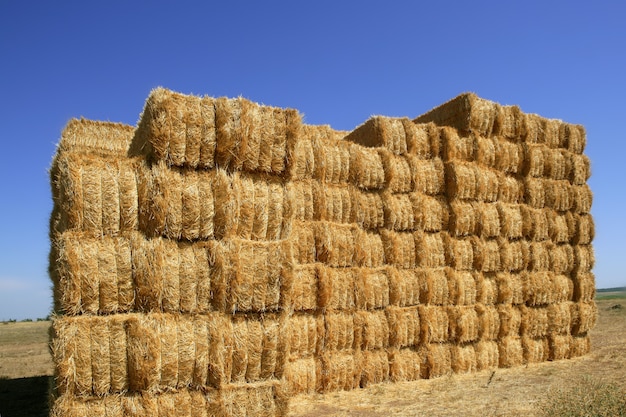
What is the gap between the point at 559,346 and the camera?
13.9 meters

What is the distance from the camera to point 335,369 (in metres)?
10.3

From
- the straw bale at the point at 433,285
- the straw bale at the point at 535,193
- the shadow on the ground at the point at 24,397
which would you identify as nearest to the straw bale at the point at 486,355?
the straw bale at the point at 433,285

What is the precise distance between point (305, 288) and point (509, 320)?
5755mm

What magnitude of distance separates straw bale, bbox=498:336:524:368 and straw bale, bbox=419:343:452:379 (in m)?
1.65

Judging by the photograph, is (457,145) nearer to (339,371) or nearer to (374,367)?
(374,367)

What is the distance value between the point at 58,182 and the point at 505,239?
10113mm

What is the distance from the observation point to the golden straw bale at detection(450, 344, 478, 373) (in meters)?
11.9

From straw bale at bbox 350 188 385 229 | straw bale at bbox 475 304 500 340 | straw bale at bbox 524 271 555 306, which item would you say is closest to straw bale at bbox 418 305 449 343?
straw bale at bbox 475 304 500 340

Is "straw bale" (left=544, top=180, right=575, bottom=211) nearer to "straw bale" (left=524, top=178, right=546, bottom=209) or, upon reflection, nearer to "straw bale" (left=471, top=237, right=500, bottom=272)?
"straw bale" (left=524, top=178, right=546, bottom=209)

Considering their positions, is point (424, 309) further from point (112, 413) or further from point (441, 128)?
point (112, 413)

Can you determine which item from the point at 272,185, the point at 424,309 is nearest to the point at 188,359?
the point at 272,185

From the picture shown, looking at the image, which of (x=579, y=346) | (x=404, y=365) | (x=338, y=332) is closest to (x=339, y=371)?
(x=338, y=332)

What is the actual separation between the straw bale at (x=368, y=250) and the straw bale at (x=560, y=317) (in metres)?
5.54

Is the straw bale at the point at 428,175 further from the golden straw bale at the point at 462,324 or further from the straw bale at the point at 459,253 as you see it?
the golden straw bale at the point at 462,324
